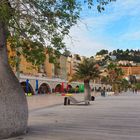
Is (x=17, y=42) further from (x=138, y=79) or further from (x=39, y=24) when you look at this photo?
(x=138, y=79)

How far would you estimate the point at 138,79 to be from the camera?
193 metres

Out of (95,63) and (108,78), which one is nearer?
(95,63)

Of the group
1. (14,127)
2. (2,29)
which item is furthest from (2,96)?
(2,29)

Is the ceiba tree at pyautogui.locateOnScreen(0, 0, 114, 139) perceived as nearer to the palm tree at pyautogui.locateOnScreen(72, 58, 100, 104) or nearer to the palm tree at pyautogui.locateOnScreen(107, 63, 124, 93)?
the palm tree at pyautogui.locateOnScreen(72, 58, 100, 104)

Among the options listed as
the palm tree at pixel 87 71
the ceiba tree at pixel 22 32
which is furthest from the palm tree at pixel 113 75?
the ceiba tree at pixel 22 32

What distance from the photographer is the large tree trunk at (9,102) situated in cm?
1080

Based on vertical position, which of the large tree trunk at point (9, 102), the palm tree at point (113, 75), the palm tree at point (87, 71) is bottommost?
the large tree trunk at point (9, 102)

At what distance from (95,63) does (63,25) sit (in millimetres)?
30933

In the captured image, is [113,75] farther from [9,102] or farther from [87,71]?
[9,102]

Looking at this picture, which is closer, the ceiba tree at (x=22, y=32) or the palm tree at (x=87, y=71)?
the ceiba tree at (x=22, y=32)

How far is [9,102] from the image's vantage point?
10992 mm

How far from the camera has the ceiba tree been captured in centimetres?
1077

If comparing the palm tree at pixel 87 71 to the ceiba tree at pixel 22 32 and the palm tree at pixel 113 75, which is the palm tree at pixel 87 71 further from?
the palm tree at pixel 113 75

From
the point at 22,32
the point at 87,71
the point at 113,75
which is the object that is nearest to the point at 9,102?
the point at 22,32
